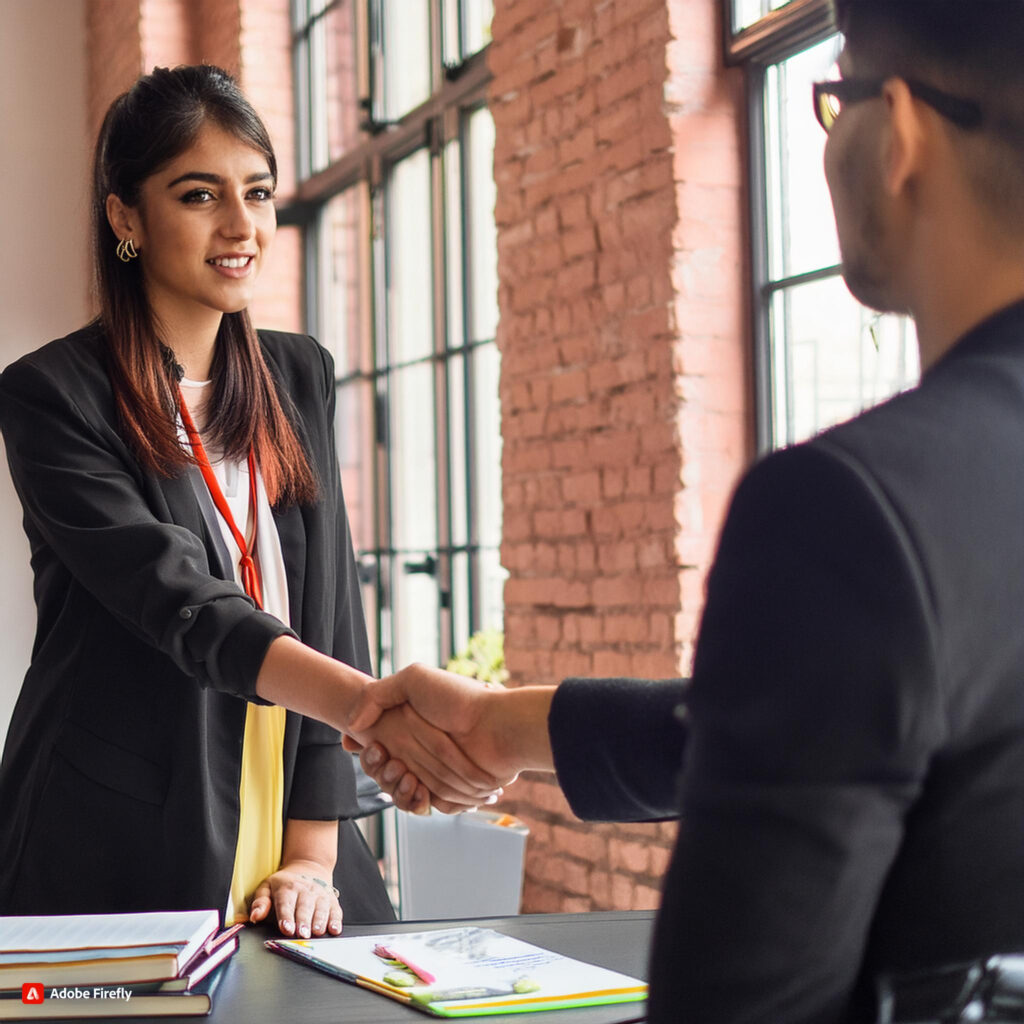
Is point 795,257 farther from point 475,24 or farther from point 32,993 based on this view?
point 32,993

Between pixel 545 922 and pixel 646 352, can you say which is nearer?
pixel 545 922

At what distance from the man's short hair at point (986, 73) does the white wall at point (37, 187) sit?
6.25 metres

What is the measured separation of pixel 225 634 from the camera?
4.79 feet

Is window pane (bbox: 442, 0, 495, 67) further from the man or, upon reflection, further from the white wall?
Result: the man

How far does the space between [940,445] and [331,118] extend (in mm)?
5231

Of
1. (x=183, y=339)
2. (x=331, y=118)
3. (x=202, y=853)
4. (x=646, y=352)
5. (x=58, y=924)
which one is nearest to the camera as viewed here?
(x=58, y=924)

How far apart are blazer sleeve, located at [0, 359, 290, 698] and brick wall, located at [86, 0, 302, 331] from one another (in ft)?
13.3

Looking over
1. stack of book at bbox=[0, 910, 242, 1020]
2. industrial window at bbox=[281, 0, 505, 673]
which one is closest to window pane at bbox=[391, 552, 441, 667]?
industrial window at bbox=[281, 0, 505, 673]

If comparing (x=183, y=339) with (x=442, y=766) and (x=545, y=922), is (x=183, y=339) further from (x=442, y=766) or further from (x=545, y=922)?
(x=545, y=922)

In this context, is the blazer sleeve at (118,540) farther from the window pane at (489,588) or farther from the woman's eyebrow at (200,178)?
the window pane at (489,588)

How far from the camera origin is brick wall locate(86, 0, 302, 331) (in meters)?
5.65

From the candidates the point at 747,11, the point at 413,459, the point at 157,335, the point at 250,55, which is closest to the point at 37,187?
the point at 250,55

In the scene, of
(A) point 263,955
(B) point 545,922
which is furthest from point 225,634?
(B) point 545,922

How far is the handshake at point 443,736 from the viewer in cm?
136
